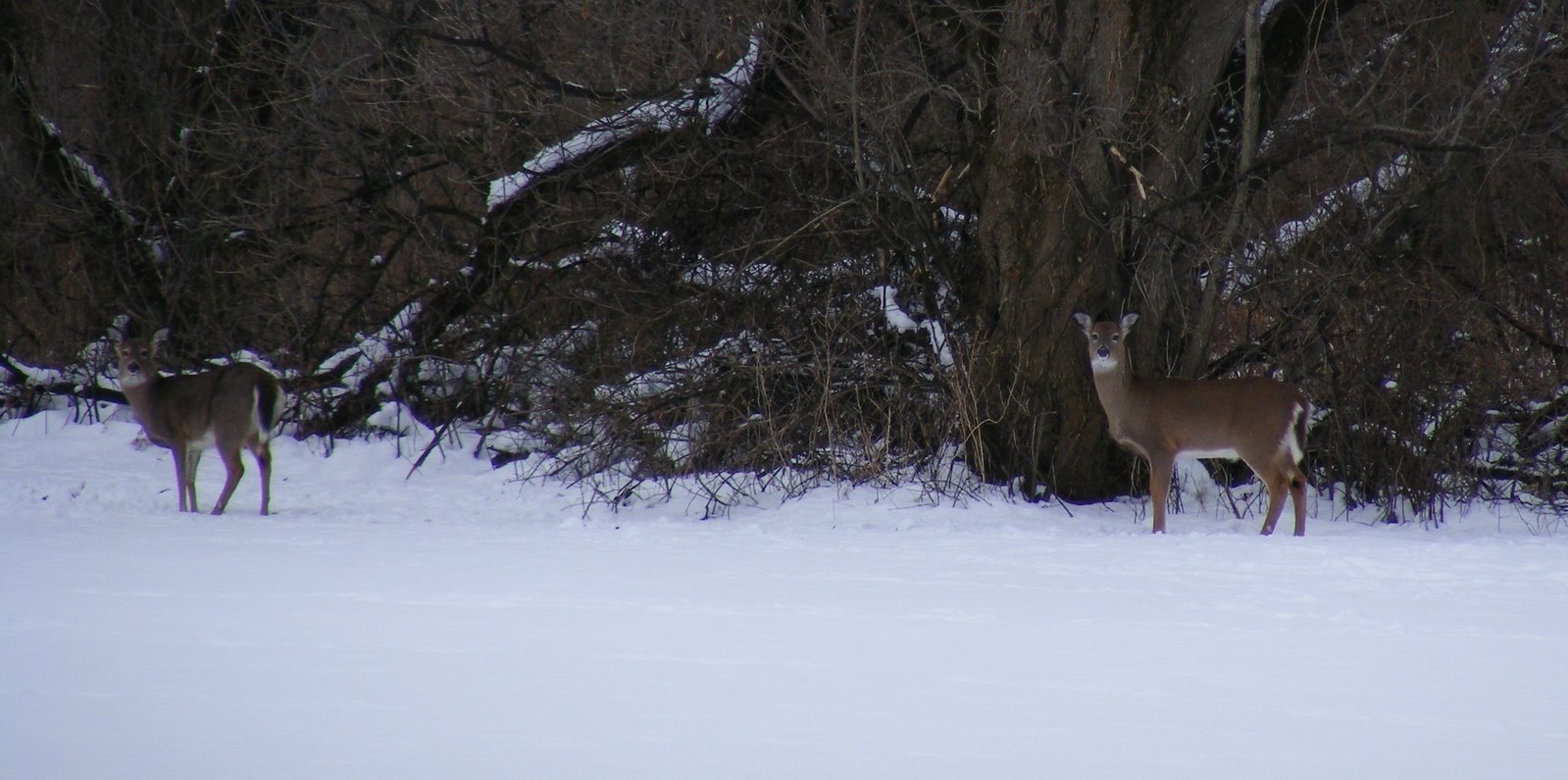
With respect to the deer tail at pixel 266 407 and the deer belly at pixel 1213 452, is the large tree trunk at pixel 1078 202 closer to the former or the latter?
the deer belly at pixel 1213 452

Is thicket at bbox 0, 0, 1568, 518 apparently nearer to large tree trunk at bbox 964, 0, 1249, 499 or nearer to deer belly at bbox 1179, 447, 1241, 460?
large tree trunk at bbox 964, 0, 1249, 499

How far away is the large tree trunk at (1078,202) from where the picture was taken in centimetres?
1027

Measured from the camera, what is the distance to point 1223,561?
805 cm

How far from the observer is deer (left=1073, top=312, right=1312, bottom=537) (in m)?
9.91

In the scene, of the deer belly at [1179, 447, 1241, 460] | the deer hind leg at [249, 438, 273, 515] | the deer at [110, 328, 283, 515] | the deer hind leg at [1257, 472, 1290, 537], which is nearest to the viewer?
the deer hind leg at [1257, 472, 1290, 537]

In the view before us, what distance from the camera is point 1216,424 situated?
32.8 ft

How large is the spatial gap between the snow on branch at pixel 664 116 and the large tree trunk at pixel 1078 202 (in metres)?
1.83

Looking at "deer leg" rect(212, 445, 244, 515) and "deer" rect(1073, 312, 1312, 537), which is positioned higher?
"deer" rect(1073, 312, 1312, 537)

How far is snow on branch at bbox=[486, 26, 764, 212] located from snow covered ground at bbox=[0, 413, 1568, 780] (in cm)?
319

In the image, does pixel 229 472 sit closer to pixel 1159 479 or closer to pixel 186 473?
pixel 186 473

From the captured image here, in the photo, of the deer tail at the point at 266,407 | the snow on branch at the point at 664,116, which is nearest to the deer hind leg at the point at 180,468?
the deer tail at the point at 266,407

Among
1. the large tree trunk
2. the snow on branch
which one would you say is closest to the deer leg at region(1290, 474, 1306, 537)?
the large tree trunk

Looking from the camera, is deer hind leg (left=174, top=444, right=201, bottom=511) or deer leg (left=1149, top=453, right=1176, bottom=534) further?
deer hind leg (left=174, top=444, right=201, bottom=511)

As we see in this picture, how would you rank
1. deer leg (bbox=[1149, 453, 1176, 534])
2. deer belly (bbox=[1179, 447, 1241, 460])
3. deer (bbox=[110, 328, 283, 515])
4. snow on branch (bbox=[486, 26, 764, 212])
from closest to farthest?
deer leg (bbox=[1149, 453, 1176, 534])
deer belly (bbox=[1179, 447, 1241, 460])
deer (bbox=[110, 328, 283, 515])
snow on branch (bbox=[486, 26, 764, 212])
